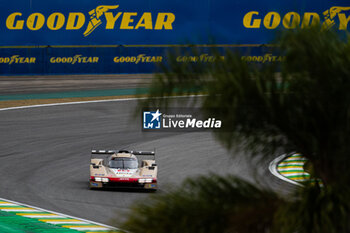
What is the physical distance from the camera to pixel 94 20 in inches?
1826

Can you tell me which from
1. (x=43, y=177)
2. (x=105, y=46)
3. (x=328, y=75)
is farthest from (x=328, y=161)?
(x=105, y=46)

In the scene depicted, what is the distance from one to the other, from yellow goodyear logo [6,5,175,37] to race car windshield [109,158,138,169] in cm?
2834

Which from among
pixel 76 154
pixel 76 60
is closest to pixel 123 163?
pixel 76 154

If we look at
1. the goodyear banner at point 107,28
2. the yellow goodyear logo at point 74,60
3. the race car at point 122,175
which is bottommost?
the race car at point 122,175

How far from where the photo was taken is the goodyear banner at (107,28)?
144 ft

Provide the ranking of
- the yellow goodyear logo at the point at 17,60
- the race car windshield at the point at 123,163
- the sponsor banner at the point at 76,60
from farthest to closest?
1. the sponsor banner at the point at 76,60
2. the yellow goodyear logo at the point at 17,60
3. the race car windshield at the point at 123,163

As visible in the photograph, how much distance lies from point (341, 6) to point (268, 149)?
4802cm

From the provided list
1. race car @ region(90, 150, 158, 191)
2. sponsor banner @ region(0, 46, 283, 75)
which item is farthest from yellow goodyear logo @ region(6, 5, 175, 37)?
race car @ region(90, 150, 158, 191)

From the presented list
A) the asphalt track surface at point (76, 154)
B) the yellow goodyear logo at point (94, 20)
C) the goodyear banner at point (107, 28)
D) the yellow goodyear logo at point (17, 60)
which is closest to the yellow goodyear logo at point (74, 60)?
the goodyear banner at point (107, 28)

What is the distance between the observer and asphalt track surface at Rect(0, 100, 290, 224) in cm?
1764

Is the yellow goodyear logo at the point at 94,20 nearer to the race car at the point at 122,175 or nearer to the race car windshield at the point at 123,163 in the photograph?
the race car windshield at the point at 123,163

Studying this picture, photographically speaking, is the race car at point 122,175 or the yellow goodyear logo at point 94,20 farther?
the yellow goodyear logo at point 94,20

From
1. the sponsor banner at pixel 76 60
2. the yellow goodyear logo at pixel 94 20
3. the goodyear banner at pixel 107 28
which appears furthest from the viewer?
the yellow goodyear logo at pixel 94 20

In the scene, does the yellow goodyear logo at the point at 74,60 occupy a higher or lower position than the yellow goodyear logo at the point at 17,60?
higher
